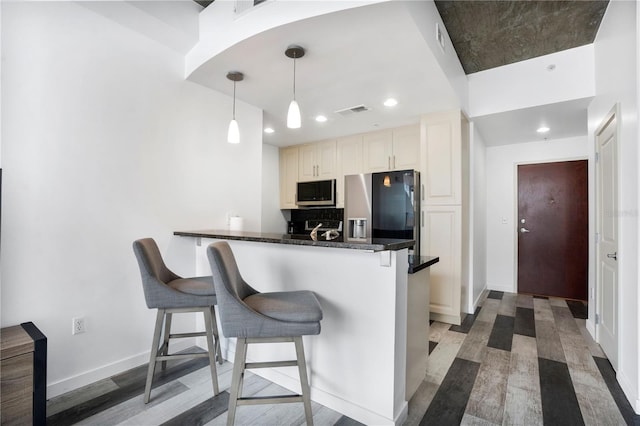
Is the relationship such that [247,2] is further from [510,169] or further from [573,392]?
[510,169]

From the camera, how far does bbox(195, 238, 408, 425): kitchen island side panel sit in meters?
1.54

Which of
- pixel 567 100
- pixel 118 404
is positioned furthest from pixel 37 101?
pixel 567 100

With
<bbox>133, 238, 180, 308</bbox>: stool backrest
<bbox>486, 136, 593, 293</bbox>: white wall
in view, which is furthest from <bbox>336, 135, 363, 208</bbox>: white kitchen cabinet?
<bbox>133, 238, 180, 308</bbox>: stool backrest

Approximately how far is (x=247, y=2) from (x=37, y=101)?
1438 mm

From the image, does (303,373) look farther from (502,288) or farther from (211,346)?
(502,288)

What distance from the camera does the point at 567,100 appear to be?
117 inches

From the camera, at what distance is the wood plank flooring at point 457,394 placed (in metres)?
1.66

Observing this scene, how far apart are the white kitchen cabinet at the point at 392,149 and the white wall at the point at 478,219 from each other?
26.9 inches

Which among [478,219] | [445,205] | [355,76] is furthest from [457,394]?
[478,219]

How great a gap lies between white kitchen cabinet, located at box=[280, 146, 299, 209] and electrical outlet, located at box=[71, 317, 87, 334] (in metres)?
3.23

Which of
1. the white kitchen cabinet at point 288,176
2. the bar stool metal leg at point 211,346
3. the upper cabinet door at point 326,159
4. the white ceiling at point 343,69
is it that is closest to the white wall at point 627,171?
the white ceiling at point 343,69

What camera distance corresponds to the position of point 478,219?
13.3 ft

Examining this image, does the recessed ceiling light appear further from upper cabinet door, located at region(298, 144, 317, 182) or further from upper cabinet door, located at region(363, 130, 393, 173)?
upper cabinet door, located at region(298, 144, 317, 182)

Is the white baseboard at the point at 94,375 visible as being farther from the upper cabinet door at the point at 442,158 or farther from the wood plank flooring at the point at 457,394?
the upper cabinet door at the point at 442,158
